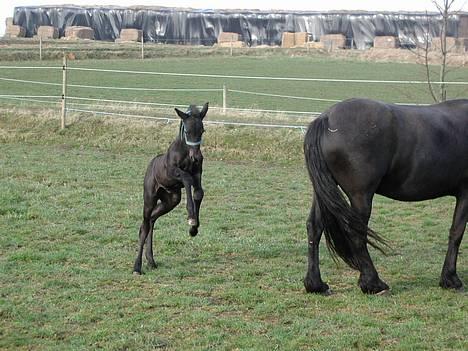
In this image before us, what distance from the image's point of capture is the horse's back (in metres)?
7.16

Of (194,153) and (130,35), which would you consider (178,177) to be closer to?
(194,153)

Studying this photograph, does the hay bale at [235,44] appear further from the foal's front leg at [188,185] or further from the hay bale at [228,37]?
the foal's front leg at [188,185]

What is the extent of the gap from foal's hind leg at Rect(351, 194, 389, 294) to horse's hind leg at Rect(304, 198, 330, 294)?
14.3 inches

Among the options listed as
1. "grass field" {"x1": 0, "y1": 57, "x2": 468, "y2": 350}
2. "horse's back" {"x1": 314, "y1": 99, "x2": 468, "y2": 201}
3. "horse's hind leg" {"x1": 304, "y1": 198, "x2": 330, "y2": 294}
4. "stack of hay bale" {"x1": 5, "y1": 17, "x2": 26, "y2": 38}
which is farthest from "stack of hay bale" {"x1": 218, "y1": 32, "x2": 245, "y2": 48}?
"horse's hind leg" {"x1": 304, "y1": 198, "x2": 330, "y2": 294}

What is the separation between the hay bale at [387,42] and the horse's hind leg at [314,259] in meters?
54.4

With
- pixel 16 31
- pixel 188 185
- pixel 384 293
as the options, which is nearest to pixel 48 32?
pixel 16 31

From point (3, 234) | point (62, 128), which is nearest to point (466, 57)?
point (62, 128)

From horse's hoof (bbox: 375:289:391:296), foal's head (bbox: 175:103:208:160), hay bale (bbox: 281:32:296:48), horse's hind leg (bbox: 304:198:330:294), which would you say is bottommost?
hay bale (bbox: 281:32:296:48)

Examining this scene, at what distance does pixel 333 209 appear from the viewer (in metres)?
7.16

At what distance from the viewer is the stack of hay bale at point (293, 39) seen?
66.2 m

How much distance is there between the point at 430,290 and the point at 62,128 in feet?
45.0

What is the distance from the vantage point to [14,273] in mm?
7879

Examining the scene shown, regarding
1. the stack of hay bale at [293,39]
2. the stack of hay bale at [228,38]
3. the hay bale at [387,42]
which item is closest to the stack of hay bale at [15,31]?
the stack of hay bale at [228,38]

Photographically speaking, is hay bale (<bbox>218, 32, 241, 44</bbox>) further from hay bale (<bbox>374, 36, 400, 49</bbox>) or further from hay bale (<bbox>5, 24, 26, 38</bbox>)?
hay bale (<bbox>5, 24, 26, 38</bbox>)
